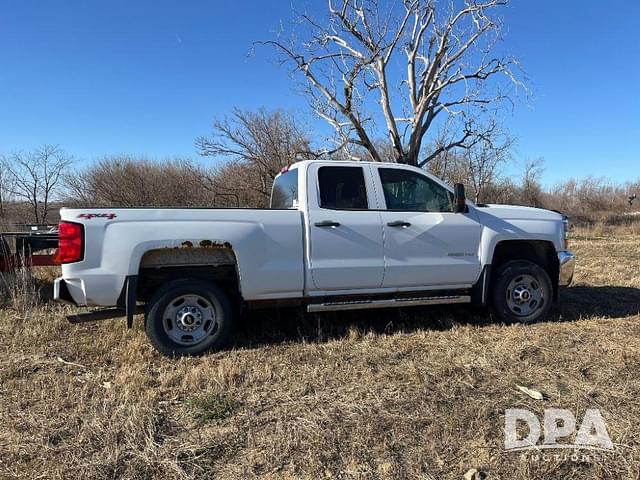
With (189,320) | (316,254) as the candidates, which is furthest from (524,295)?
(189,320)

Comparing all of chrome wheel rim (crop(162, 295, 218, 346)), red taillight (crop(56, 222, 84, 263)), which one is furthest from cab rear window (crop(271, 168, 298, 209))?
red taillight (crop(56, 222, 84, 263))

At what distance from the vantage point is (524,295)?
5766mm

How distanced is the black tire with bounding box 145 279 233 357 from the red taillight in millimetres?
800

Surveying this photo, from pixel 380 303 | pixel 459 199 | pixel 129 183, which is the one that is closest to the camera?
pixel 380 303

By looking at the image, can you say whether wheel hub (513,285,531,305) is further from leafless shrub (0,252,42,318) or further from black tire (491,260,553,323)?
leafless shrub (0,252,42,318)

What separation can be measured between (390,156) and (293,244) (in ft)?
80.8

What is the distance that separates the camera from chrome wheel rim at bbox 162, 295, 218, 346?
460 centimetres

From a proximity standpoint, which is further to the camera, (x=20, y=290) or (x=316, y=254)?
(x=20, y=290)

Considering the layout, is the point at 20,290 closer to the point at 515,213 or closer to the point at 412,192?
the point at 412,192

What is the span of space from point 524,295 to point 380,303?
1.96 meters

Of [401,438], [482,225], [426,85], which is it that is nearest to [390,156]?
[426,85]

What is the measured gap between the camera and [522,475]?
8.46 ft

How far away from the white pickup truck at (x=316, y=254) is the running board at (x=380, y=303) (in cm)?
1

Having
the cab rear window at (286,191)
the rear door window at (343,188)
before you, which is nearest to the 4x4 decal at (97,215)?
the cab rear window at (286,191)
